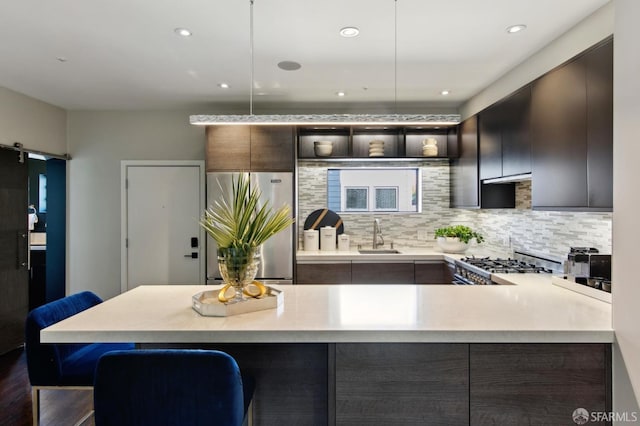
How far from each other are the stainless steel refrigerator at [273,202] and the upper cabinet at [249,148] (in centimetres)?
9

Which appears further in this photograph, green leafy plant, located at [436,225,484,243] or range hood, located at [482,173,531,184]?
green leafy plant, located at [436,225,484,243]

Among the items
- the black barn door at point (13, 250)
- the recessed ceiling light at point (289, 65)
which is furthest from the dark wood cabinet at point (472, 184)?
the black barn door at point (13, 250)

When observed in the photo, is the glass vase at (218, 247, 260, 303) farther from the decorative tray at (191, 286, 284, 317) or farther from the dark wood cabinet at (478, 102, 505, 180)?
the dark wood cabinet at (478, 102, 505, 180)

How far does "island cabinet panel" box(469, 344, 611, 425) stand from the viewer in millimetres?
1390

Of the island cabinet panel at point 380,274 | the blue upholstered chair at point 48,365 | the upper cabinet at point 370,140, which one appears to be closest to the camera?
the blue upholstered chair at point 48,365

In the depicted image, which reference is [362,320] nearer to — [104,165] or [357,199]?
[357,199]

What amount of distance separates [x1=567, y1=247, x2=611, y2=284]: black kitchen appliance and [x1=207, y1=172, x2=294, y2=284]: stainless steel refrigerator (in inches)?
97.9

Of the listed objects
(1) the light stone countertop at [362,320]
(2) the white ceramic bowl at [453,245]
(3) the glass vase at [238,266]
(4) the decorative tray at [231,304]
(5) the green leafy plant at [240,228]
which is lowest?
(1) the light stone countertop at [362,320]

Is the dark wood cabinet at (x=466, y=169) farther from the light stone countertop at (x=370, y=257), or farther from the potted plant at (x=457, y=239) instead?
the light stone countertop at (x=370, y=257)

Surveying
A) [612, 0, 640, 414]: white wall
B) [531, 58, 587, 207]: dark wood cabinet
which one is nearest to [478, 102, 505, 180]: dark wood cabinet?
A: [531, 58, 587, 207]: dark wood cabinet

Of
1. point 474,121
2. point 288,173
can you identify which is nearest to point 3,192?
point 288,173

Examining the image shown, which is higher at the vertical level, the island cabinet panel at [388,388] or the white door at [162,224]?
the white door at [162,224]

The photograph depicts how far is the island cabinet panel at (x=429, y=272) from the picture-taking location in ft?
12.6

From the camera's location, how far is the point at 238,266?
159 centimetres
